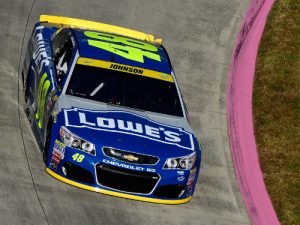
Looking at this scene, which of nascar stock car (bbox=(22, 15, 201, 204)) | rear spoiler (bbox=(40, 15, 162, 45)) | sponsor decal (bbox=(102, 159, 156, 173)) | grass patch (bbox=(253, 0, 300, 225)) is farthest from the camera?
rear spoiler (bbox=(40, 15, 162, 45))

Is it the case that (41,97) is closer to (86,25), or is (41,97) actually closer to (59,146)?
(59,146)

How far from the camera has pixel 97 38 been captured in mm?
14242

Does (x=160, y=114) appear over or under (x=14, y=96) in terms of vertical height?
over

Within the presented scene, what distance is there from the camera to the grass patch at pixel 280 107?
46.1 ft

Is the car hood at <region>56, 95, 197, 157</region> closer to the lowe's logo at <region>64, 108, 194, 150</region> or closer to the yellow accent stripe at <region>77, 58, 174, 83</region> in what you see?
the lowe's logo at <region>64, 108, 194, 150</region>

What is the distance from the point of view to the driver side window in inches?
528

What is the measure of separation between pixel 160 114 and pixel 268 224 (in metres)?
2.21

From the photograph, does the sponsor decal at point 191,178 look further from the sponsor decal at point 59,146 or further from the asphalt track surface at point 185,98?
the sponsor decal at point 59,146

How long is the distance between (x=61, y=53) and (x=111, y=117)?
6.29 ft

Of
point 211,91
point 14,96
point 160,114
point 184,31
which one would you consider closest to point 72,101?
point 160,114

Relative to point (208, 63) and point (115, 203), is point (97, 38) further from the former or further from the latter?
point (208, 63)

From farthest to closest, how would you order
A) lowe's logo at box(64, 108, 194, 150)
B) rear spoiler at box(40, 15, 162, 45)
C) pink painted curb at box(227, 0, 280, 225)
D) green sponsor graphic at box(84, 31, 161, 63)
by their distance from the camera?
1. rear spoiler at box(40, 15, 162, 45)
2. green sponsor graphic at box(84, 31, 161, 63)
3. pink painted curb at box(227, 0, 280, 225)
4. lowe's logo at box(64, 108, 194, 150)

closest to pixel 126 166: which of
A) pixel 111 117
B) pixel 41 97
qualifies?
pixel 111 117

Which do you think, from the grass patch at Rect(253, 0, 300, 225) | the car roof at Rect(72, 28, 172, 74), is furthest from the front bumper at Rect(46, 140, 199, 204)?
the grass patch at Rect(253, 0, 300, 225)
